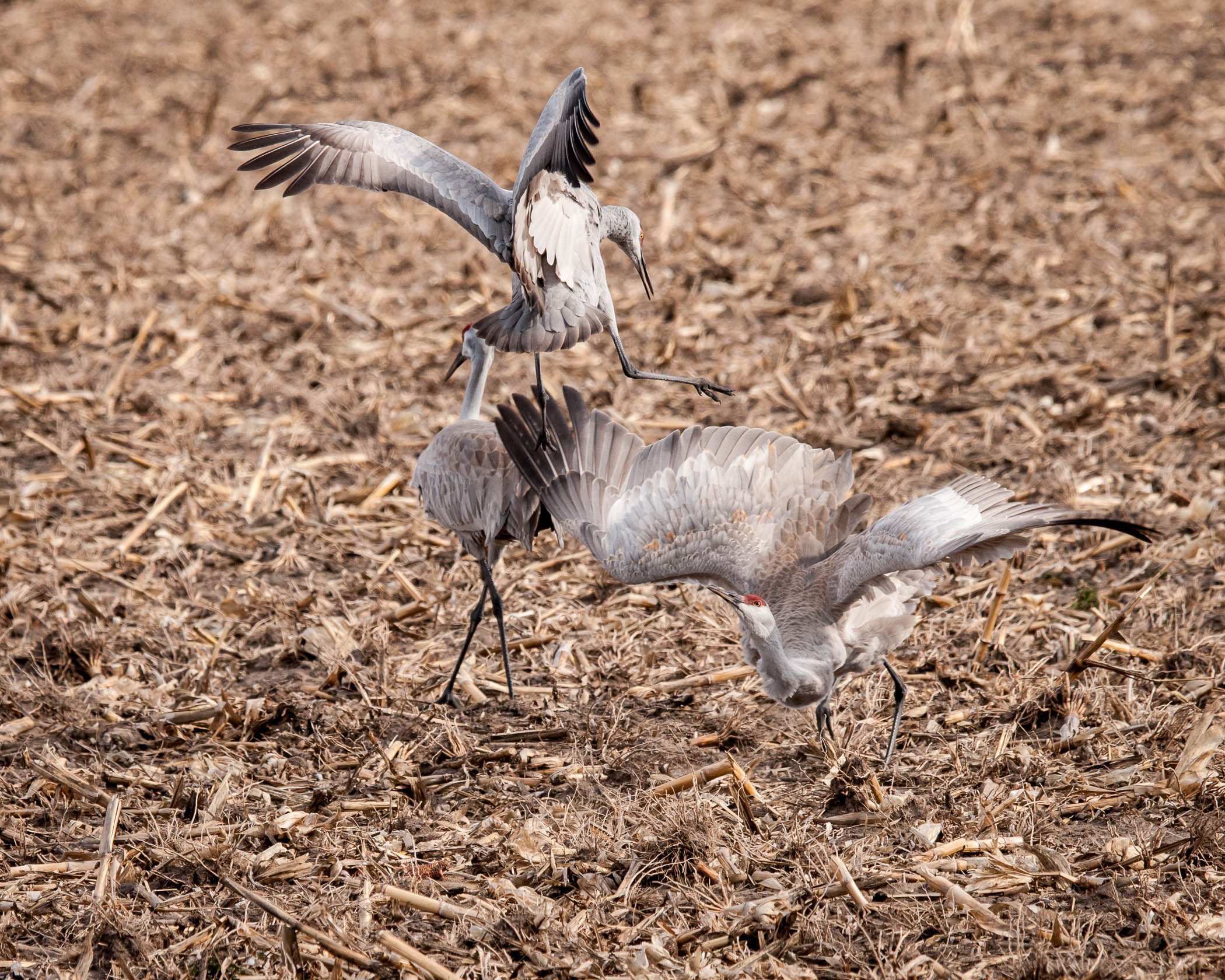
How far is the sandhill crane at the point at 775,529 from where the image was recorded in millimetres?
4633

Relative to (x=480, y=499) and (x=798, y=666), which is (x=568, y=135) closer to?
(x=480, y=499)

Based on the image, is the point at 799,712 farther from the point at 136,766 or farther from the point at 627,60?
the point at 627,60

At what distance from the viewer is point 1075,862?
4.15 meters

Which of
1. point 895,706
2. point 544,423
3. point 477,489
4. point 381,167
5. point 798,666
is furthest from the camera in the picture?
point 381,167

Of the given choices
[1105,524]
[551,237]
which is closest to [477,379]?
[551,237]

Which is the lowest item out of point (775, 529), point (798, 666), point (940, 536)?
point (798, 666)

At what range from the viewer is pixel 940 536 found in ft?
14.7

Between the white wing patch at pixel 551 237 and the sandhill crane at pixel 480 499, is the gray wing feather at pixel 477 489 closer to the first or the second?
the sandhill crane at pixel 480 499

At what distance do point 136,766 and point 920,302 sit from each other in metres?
5.69

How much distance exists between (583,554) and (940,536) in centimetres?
237

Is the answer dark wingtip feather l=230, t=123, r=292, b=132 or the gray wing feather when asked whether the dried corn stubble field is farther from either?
dark wingtip feather l=230, t=123, r=292, b=132

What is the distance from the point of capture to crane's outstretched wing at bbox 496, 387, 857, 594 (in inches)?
192

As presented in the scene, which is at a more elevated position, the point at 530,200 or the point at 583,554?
the point at 530,200

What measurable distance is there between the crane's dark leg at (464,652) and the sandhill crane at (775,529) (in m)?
0.68
